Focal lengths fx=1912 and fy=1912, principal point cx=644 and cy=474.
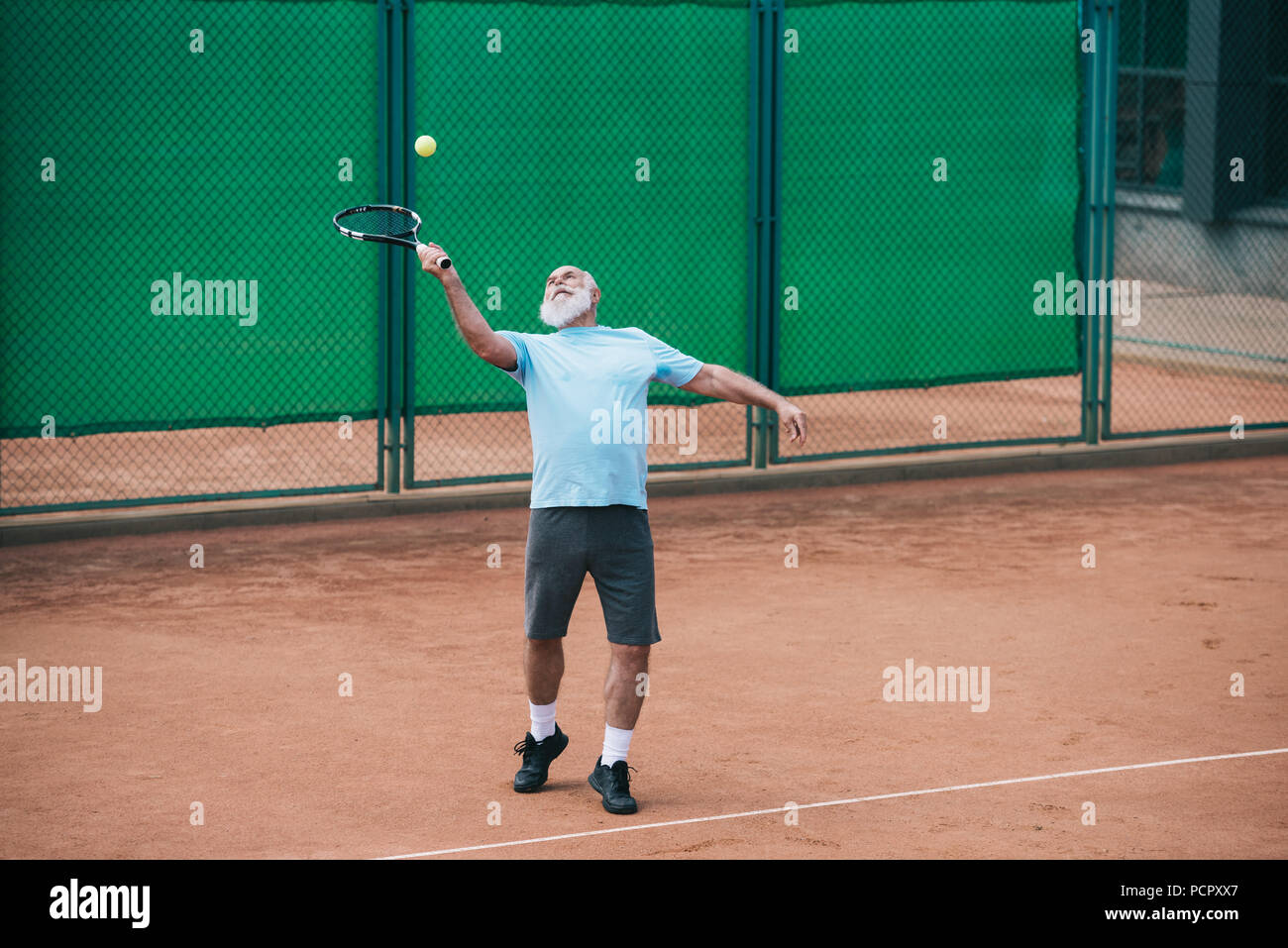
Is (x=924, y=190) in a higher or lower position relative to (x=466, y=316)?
higher

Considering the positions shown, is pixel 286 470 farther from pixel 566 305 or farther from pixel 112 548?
pixel 566 305

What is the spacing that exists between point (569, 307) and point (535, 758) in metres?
1.66

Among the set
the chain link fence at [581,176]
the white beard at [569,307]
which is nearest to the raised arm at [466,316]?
the white beard at [569,307]

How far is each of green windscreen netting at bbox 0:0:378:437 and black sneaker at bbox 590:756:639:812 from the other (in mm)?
5392

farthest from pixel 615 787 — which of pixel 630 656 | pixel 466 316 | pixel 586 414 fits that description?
pixel 466 316

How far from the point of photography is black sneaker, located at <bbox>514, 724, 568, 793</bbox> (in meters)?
7.00

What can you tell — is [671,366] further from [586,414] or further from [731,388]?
[586,414]

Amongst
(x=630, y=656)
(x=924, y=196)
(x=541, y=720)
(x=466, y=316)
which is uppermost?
(x=924, y=196)

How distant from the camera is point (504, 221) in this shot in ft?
39.8

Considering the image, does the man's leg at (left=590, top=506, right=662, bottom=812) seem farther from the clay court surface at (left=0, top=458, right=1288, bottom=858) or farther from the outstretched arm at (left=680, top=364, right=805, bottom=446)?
the outstretched arm at (left=680, top=364, right=805, bottom=446)

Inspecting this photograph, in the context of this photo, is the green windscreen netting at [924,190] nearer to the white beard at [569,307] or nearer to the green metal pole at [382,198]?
the green metal pole at [382,198]

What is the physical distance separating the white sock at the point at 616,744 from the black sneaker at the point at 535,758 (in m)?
0.28

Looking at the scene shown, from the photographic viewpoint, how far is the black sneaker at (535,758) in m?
7.00

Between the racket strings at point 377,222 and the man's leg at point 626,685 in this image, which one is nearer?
the man's leg at point 626,685
